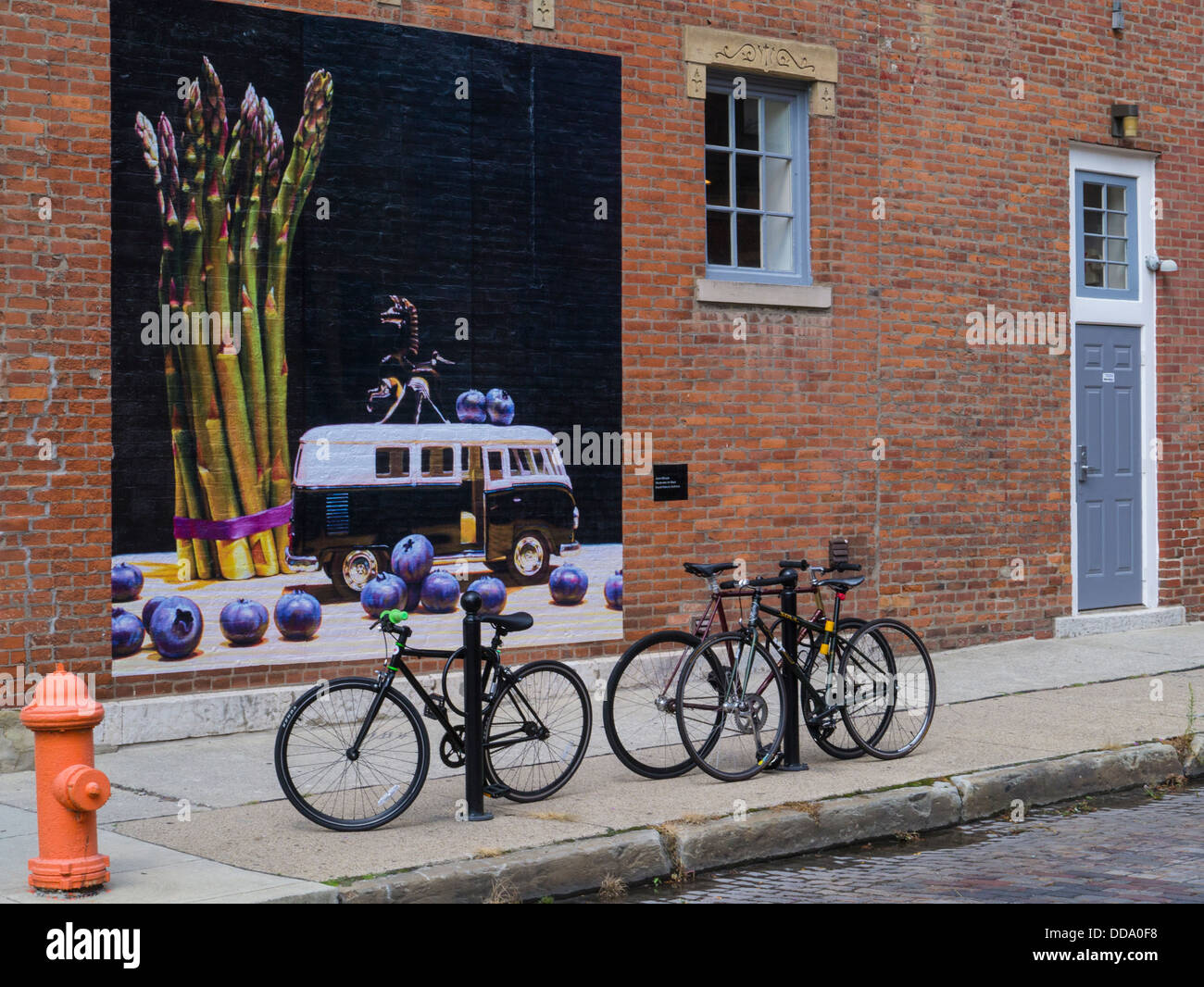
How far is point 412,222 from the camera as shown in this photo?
1005cm

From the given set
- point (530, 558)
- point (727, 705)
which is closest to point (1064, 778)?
point (727, 705)

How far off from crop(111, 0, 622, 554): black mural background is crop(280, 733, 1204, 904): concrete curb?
12.3ft

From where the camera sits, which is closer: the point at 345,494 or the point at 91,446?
the point at 91,446

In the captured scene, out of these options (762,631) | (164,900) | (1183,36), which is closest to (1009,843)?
(762,631)

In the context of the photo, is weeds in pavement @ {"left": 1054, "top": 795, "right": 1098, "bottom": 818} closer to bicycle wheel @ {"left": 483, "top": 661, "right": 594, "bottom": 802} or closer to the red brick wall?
bicycle wheel @ {"left": 483, "top": 661, "right": 594, "bottom": 802}

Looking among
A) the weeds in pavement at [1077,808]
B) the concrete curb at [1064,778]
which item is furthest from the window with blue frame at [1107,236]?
the weeds in pavement at [1077,808]

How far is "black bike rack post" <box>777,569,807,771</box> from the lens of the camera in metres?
8.27

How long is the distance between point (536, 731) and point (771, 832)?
1.32m

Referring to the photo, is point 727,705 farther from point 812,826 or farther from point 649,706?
point 812,826

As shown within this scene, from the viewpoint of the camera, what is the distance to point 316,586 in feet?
31.5

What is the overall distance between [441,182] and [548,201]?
880mm

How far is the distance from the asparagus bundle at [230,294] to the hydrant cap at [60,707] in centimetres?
316

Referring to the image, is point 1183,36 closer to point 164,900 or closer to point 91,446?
point 91,446

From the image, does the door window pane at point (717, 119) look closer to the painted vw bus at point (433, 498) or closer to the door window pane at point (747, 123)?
the door window pane at point (747, 123)
